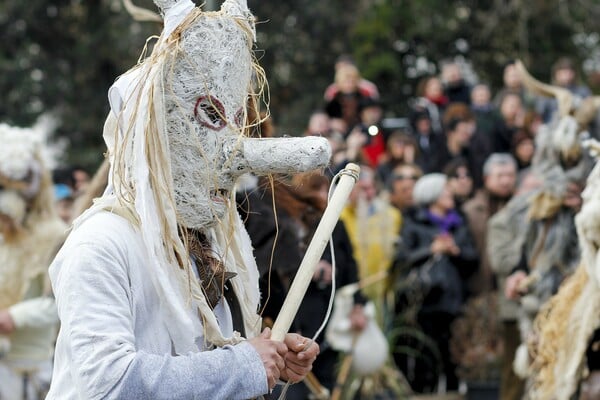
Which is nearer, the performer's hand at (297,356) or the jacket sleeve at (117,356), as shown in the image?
the jacket sleeve at (117,356)

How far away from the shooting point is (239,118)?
352cm

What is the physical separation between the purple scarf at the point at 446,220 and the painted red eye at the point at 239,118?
6909mm

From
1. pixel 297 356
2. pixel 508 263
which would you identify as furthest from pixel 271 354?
pixel 508 263

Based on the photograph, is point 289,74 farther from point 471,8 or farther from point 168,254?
point 168,254

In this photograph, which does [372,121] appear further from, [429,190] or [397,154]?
[429,190]

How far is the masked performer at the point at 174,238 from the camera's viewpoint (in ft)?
10.2

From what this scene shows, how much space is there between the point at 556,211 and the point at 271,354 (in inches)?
195

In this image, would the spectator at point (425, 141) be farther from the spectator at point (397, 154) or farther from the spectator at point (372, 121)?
the spectator at point (372, 121)

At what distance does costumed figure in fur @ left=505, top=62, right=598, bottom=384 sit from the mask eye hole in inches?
174

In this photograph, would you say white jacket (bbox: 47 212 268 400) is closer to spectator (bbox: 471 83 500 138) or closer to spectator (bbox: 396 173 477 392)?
spectator (bbox: 396 173 477 392)

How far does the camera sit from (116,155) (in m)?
3.41

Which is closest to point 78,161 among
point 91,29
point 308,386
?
point 91,29

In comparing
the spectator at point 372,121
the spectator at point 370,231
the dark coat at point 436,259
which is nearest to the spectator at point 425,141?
the spectator at point 372,121

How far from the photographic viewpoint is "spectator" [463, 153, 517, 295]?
1052 centimetres
